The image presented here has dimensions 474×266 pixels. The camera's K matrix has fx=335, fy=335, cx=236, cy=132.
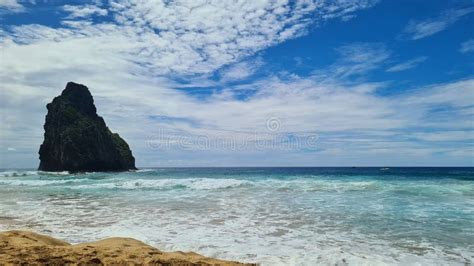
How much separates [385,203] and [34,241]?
14497 mm

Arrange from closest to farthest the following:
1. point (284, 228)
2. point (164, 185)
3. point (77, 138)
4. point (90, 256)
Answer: point (90, 256), point (284, 228), point (164, 185), point (77, 138)

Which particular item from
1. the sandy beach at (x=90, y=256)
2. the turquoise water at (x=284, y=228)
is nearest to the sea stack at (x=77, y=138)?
the turquoise water at (x=284, y=228)

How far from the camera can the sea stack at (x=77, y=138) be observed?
6862 cm

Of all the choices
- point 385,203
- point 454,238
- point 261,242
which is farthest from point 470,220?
point 261,242

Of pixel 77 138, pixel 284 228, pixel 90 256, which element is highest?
pixel 77 138

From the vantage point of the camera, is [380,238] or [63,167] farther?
[63,167]

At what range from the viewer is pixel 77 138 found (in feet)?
229

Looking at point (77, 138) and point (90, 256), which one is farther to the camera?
point (77, 138)

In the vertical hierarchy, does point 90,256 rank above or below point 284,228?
above

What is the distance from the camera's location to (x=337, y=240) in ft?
27.2

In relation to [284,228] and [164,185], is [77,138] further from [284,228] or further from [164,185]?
[284,228]

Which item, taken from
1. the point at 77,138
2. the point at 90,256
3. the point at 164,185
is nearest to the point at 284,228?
the point at 90,256

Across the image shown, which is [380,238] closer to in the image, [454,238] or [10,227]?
[454,238]

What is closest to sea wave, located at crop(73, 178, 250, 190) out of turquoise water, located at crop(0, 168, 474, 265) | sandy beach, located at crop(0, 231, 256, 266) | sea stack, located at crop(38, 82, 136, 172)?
turquoise water, located at crop(0, 168, 474, 265)
